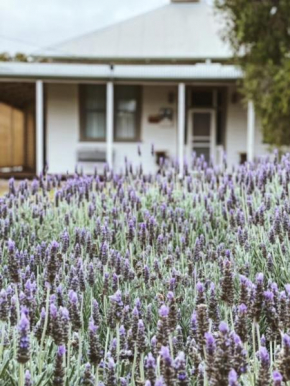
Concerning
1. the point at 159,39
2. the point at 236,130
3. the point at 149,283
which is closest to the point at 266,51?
the point at 236,130

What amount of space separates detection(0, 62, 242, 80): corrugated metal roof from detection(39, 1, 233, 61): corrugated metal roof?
280 centimetres

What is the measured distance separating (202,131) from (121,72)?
319cm

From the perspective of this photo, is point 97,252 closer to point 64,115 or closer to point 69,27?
point 64,115

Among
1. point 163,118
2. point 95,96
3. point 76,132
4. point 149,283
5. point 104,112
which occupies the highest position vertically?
point 95,96

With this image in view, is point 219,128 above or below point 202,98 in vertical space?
below

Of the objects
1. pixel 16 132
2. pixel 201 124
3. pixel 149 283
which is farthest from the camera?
pixel 16 132

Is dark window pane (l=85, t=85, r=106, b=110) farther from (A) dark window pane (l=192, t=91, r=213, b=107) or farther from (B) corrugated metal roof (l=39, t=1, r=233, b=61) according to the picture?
(A) dark window pane (l=192, t=91, r=213, b=107)

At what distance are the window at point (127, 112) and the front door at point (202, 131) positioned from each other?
1.66m

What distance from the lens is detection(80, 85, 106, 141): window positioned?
19125 mm

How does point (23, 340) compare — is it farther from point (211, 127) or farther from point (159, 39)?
point (159, 39)

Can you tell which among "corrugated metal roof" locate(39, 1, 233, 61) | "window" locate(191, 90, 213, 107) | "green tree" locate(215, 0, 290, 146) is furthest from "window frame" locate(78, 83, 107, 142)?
"green tree" locate(215, 0, 290, 146)

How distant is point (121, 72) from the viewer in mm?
17562

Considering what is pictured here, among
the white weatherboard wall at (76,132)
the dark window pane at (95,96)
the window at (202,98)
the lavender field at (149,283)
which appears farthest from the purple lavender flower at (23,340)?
the dark window pane at (95,96)

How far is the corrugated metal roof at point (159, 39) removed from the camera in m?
20.7
